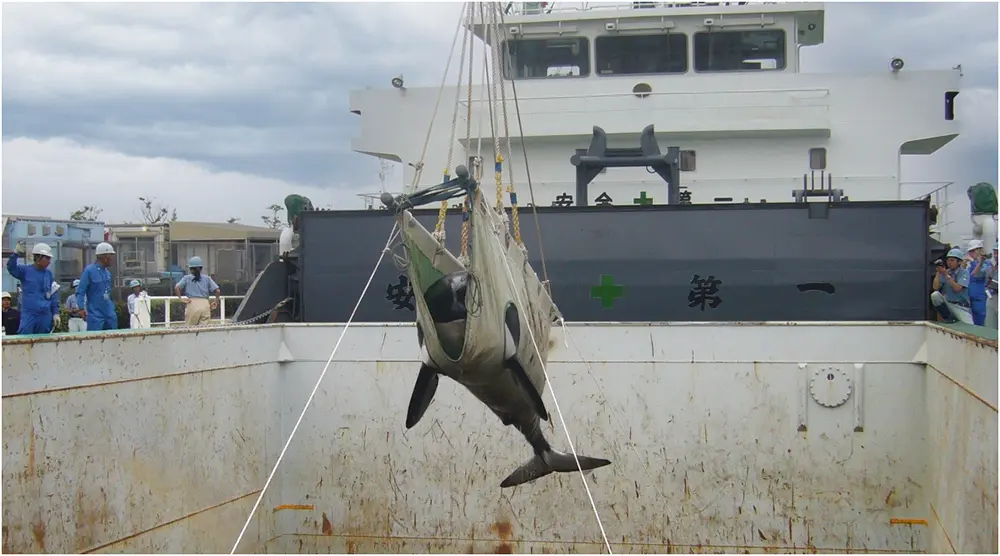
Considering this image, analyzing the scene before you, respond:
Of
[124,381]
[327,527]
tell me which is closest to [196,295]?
[327,527]

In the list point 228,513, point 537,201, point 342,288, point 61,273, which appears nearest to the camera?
point 228,513

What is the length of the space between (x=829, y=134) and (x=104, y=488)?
822 cm

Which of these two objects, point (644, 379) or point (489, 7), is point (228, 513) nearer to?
point (644, 379)

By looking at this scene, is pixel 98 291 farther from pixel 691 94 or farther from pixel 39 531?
pixel 691 94

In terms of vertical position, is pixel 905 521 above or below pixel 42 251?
below

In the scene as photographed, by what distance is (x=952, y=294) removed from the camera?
26.0 ft

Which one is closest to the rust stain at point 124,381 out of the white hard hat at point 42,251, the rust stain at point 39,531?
the rust stain at point 39,531

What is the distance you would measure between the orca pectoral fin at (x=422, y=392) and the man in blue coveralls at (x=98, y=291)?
384cm

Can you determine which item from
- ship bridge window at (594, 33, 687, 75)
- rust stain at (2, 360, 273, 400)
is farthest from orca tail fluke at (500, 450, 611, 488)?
ship bridge window at (594, 33, 687, 75)

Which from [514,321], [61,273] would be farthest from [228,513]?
[61,273]

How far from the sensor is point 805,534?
7.48m

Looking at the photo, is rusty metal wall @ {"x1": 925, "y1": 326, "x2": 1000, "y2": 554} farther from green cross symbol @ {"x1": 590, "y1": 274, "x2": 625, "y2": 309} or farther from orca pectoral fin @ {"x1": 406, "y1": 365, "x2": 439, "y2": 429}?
orca pectoral fin @ {"x1": 406, "y1": 365, "x2": 439, "y2": 429}

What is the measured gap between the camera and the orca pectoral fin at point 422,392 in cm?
462

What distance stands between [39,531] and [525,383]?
10.4 ft
